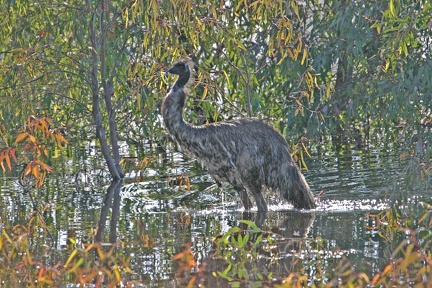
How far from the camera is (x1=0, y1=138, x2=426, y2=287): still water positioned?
7043 millimetres

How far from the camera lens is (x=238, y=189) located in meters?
9.58

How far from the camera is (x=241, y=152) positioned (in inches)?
369

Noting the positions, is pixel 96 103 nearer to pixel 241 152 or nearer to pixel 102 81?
pixel 102 81

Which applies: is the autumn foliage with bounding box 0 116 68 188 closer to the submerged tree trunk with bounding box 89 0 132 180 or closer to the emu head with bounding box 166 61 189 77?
the emu head with bounding box 166 61 189 77

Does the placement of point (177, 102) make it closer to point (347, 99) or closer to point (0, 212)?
point (0, 212)

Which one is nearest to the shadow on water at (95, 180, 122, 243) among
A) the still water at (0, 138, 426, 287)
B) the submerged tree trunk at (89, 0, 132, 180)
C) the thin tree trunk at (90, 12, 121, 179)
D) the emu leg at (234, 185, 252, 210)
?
the still water at (0, 138, 426, 287)

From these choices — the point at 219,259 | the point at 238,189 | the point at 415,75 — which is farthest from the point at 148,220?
the point at 415,75

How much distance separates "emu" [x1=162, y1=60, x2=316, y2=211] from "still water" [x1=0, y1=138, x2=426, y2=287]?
0.77 feet

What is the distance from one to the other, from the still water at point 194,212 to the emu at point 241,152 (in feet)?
0.77

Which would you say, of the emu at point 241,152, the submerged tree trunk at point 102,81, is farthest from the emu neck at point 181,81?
the submerged tree trunk at point 102,81

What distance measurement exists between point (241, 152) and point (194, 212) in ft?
2.43

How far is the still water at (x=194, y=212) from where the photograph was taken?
23.1 feet

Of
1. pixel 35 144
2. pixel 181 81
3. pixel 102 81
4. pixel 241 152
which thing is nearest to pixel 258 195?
pixel 241 152

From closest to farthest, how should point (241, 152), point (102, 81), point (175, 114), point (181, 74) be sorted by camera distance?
point (241, 152) → point (175, 114) → point (181, 74) → point (102, 81)
